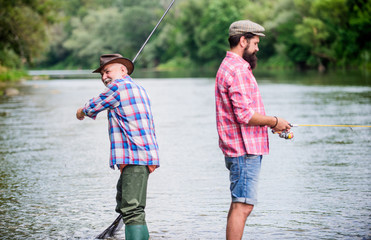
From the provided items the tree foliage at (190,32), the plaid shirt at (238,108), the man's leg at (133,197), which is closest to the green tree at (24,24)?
the tree foliage at (190,32)

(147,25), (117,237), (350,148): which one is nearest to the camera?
(117,237)

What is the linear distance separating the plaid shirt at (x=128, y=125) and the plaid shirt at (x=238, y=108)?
0.54 meters

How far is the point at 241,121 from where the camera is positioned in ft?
14.5

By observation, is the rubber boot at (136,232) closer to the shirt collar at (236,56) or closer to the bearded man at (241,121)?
the bearded man at (241,121)

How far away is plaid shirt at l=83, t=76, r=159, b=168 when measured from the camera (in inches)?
180

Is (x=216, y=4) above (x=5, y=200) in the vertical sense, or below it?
above

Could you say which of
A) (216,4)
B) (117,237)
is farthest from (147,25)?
(117,237)

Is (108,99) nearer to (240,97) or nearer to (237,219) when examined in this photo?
(240,97)

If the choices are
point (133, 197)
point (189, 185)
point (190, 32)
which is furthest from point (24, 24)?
point (190, 32)

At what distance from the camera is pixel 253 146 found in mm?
4500

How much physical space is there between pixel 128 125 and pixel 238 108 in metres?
0.81

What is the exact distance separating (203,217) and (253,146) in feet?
6.16

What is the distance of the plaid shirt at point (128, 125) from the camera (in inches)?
180

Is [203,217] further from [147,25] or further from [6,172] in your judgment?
[147,25]
